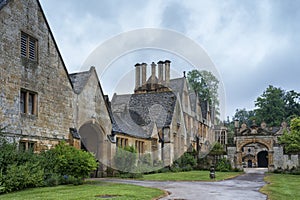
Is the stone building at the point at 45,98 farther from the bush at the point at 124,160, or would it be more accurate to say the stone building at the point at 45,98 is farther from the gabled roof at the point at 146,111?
the bush at the point at 124,160

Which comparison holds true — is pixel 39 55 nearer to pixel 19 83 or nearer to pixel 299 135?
pixel 19 83

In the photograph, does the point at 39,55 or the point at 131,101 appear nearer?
the point at 39,55

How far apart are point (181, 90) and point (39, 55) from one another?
30225 mm

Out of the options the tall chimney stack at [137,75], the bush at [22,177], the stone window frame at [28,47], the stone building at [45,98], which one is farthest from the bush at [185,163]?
the bush at [22,177]

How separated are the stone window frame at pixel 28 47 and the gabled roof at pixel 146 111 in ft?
50.7

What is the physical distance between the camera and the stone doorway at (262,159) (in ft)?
219

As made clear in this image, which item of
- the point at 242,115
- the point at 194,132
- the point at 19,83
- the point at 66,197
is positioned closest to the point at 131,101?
the point at 194,132

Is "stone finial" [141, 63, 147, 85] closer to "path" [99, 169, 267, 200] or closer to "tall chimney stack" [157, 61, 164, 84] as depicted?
"tall chimney stack" [157, 61, 164, 84]

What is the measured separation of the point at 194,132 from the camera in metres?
53.1

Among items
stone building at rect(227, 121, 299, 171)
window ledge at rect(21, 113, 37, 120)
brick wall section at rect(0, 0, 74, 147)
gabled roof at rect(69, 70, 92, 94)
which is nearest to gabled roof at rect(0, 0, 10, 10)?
brick wall section at rect(0, 0, 74, 147)

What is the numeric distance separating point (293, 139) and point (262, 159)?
33598 millimetres

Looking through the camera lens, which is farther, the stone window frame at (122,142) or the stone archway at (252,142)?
the stone archway at (252,142)

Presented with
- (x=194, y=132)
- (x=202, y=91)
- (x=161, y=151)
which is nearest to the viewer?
(x=161, y=151)

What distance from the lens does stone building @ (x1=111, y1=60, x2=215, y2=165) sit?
34.2 meters
